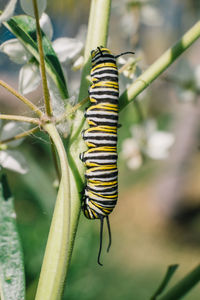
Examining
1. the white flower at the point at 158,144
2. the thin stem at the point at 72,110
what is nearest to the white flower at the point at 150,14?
the white flower at the point at 158,144

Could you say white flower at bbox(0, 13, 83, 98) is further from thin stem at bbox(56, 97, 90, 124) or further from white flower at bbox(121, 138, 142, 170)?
white flower at bbox(121, 138, 142, 170)

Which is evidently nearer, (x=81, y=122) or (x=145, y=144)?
(x=81, y=122)

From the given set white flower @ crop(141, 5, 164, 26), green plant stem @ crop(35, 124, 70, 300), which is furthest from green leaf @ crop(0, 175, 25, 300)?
white flower @ crop(141, 5, 164, 26)

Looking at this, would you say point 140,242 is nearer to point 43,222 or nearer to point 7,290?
point 43,222

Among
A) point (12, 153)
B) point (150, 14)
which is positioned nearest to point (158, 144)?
point (150, 14)

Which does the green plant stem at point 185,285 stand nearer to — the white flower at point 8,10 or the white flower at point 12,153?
the white flower at point 12,153

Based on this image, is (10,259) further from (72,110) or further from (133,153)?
(133,153)
